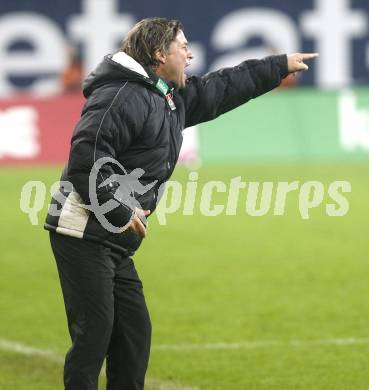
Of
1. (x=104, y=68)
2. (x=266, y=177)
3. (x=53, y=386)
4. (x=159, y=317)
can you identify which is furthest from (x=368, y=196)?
(x=104, y=68)

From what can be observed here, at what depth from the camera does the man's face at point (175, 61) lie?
576cm

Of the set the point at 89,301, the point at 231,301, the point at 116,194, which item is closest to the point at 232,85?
the point at 116,194

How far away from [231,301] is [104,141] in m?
4.86

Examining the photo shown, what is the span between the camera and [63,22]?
27312 mm

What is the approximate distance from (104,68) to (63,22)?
22.0m

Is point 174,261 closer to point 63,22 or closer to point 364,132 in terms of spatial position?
point 364,132

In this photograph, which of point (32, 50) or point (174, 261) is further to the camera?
point (32, 50)

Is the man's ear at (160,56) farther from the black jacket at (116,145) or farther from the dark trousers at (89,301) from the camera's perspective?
the dark trousers at (89,301)

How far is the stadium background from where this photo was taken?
8062 mm

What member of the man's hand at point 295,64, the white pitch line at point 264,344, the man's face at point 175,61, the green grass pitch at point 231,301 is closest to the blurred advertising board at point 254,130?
the green grass pitch at point 231,301

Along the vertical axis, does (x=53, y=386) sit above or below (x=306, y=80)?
above

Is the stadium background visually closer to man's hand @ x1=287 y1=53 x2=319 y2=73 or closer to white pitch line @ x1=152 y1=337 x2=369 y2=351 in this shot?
white pitch line @ x1=152 y1=337 x2=369 y2=351

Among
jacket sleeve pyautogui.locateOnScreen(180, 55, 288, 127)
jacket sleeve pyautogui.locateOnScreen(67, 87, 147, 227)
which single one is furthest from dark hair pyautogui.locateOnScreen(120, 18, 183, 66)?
jacket sleeve pyautogui.locateOnScreen(180, 55, 288, 127)

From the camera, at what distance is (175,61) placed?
5785 millimetres
